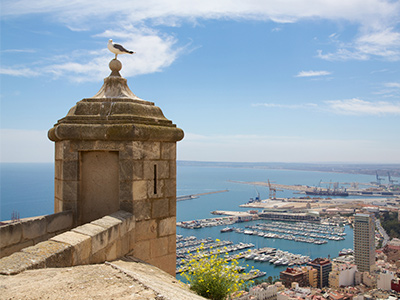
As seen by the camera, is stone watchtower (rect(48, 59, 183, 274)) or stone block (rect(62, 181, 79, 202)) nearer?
stone watchtower (rect(48, 59, 183, 274))

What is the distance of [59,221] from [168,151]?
1.08 metres

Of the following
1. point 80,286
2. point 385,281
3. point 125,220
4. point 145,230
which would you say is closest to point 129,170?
point 125,220

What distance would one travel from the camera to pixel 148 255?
2961mm

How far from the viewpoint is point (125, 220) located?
2.64 meters

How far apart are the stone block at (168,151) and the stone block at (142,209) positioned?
0.42 meters

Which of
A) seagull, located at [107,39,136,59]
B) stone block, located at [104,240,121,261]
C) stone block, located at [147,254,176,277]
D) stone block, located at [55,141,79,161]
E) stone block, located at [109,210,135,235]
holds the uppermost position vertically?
seagull, located at [107,39,136,59]

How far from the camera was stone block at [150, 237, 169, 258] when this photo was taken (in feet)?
9.86

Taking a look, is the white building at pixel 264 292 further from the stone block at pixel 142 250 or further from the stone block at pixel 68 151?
the stone block at pixel 68 151

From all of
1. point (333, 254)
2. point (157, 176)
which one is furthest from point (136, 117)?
point (333, 254)

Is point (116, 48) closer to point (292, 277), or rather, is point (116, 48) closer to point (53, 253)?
point (53, 253)

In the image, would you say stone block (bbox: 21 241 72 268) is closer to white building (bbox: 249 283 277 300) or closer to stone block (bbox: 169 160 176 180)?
stone block (bbox: 169 160 176 180)

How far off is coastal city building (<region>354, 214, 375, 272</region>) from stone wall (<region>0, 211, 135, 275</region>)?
3907 cm

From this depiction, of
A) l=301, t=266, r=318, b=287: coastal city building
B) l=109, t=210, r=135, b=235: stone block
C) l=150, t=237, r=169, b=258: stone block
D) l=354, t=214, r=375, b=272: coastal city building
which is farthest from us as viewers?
l=354, t=214, r=375, b=272: coastal city building

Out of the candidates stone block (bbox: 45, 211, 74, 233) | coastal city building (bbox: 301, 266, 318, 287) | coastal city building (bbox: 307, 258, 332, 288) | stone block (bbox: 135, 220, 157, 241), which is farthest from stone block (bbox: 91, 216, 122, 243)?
coastal city building (bbox: 307, 258, 332, 288)
